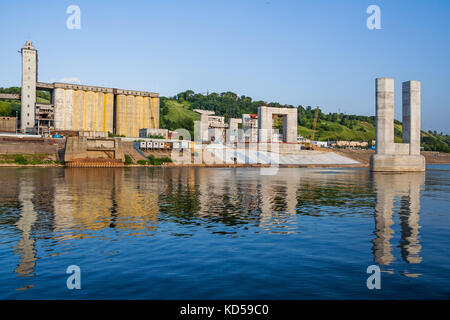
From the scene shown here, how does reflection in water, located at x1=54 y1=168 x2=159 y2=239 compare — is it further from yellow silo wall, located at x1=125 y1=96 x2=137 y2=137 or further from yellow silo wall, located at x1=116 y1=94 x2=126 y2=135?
yellow silo wall, located at x1=125 y1=96 x2=137 y2=137

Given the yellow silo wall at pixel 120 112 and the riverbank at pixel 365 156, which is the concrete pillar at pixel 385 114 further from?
the yellow silo wall at pixel 120 112

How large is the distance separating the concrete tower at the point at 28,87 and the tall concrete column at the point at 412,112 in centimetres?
11319

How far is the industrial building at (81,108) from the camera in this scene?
129m

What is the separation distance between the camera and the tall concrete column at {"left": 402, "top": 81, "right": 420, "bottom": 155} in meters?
99.6

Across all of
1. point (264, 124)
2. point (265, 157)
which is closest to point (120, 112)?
point (264, 124)

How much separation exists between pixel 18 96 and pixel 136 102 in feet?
140

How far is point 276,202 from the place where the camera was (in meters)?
34.9

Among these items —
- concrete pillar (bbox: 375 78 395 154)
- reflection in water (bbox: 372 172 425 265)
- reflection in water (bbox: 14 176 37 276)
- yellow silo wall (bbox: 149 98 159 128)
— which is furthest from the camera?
yellow silo wall (bbox: 149 98 159 128)

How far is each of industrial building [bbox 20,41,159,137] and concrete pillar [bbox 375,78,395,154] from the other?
Result: 91.4 m

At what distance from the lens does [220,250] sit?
58.2 ft

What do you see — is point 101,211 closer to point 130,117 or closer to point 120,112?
point 120,112

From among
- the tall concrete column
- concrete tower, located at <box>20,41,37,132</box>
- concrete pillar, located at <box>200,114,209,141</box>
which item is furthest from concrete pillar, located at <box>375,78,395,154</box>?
concrete tower, located at <box>20,41,37,132</box>

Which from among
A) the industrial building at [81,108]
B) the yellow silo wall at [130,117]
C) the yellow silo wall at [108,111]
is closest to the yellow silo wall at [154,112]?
the industrial building at [81,108]

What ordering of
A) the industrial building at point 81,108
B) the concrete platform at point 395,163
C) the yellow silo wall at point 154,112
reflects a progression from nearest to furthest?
the concrete platform at point 395,163 → the industrial building at point 81,108 → the yellow silo wall at point 154,112
